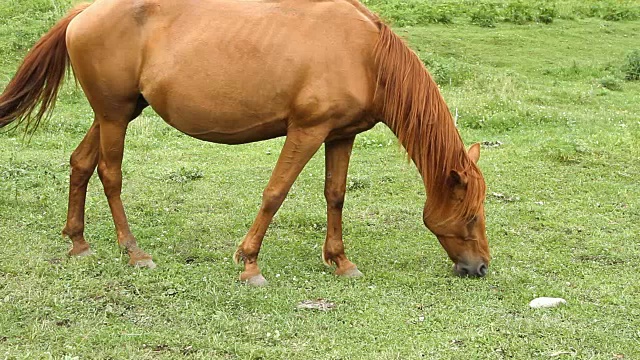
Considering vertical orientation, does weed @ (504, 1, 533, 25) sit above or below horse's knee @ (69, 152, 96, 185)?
below

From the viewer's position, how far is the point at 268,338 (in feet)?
15.0

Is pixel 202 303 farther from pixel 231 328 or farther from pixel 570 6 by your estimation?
pixel 570 6

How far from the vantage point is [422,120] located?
5.48 m

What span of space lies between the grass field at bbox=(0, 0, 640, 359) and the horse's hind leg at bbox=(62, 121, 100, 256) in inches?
6.3

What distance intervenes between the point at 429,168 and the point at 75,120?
22.3 ft

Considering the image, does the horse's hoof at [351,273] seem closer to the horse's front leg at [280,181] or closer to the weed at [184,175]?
the horse's front leg at [280,181]

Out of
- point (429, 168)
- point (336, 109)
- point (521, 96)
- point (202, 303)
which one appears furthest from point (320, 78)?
point (521, 96)

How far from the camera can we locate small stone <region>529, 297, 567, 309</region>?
5.17 metres

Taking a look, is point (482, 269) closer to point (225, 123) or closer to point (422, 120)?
point (422, 120)

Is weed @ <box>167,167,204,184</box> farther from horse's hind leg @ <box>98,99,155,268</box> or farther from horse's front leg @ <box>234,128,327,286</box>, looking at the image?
horse's front leg @ <box>234,128,327,286</box>

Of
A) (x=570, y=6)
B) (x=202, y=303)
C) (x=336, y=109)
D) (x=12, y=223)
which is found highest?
(x=336, y=109)

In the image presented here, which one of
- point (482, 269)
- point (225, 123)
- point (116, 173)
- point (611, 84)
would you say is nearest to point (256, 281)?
point (225, 123)

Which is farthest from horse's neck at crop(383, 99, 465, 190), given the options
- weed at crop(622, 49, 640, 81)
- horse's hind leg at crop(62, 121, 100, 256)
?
weed at crop(622, 49, 640, 81)

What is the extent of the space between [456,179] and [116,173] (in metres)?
2.59
